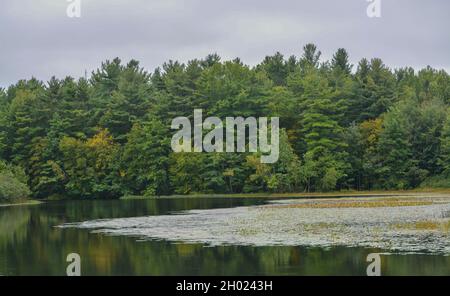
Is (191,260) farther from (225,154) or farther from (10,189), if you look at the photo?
(225,154)

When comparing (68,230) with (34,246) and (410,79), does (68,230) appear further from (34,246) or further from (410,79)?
(410,79)

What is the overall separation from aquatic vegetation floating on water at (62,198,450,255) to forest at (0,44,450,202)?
26.5m

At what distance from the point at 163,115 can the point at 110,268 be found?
55.8 m

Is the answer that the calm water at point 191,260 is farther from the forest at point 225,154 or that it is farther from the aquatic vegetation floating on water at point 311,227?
the forest at point 225,154

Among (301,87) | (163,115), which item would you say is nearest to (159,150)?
(163,115)

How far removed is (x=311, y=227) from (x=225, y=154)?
41666mm

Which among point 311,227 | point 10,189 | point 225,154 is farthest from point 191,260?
point 225,154

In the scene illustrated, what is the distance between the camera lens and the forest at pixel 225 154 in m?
67.2

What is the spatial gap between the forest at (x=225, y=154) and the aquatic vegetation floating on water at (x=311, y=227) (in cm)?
2650

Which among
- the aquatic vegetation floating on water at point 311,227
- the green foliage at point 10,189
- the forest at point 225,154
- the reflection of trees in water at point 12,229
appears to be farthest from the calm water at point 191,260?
the forest at point 225,154

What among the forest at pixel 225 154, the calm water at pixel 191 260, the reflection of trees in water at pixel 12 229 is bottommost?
the reflection of trees in water at pixel 12 229

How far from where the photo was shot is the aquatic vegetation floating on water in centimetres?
2347

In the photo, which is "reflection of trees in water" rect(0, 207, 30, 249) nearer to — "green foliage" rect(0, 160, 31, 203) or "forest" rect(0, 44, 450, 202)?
"green foliage" rect(0, 160, 31, 203)
